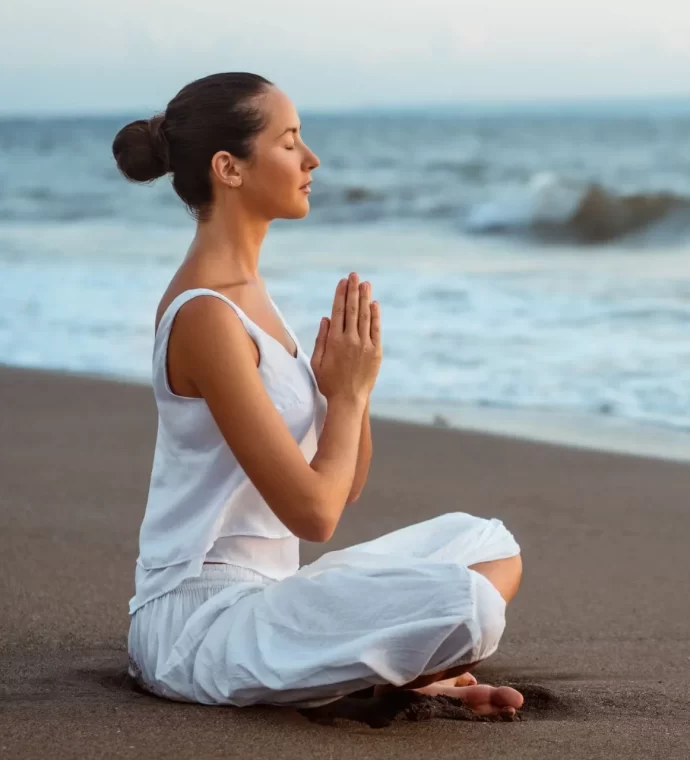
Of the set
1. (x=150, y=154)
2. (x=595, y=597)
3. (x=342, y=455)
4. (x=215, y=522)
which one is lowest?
(x=595, y=597)

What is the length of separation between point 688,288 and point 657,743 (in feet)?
30.0

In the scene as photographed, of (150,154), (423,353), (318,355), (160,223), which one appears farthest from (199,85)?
(160,223)

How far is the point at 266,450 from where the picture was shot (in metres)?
2.39

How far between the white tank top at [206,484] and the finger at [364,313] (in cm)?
17

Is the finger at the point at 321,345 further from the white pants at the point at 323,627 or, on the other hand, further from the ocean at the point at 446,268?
the ocean at the point at 446,268

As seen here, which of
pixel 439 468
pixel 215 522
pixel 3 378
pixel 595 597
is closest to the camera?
pixel 215 522

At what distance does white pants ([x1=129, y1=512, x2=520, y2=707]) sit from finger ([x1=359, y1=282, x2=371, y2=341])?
0.47m

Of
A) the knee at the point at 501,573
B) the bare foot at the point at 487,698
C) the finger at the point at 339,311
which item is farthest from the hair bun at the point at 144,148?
the bare foot at the point at 487,698

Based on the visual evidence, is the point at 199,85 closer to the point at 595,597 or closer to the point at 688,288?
the point at 595,597

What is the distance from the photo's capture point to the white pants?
2.35 metres

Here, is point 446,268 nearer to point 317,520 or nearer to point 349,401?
point 349,401

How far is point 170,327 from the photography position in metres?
2.49

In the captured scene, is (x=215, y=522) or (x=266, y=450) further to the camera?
(x=215, y=522)

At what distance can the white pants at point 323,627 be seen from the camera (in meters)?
2.35
